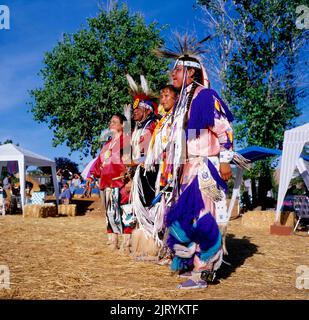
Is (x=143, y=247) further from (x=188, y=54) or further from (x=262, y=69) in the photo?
(x=262, y=69)

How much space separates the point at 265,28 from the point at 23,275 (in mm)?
17431

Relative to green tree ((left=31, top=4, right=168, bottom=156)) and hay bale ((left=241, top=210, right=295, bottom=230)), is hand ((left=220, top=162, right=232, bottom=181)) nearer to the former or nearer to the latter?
hay bale ((left=241, top=210, right=295, bottom=230))

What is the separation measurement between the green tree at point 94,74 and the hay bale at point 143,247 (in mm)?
17778

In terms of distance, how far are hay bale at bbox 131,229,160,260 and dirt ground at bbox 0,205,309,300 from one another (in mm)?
132

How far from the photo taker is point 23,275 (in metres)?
3.93

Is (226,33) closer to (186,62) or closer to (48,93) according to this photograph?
(48,93)

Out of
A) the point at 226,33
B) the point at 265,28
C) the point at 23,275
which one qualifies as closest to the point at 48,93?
the point at 226,33

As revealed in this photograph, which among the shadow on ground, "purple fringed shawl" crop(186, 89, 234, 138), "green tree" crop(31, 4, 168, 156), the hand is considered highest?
"green tree" crop(31, 4, 168, 156)

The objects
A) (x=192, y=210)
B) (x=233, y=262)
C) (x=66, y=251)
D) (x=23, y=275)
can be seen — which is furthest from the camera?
(x=66, y=251)

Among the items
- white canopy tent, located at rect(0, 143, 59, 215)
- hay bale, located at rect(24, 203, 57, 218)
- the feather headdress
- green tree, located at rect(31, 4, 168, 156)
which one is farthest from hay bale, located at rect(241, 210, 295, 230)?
green tree, located at rect(31, 4, 168, 156)

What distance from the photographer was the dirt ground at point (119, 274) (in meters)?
3.35

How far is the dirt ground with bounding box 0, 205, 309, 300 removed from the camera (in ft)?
11.0

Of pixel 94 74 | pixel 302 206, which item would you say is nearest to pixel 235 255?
pixel 302 206

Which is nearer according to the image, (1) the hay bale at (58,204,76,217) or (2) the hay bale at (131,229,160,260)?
(2) the hay bale at (131,229,160,260)
